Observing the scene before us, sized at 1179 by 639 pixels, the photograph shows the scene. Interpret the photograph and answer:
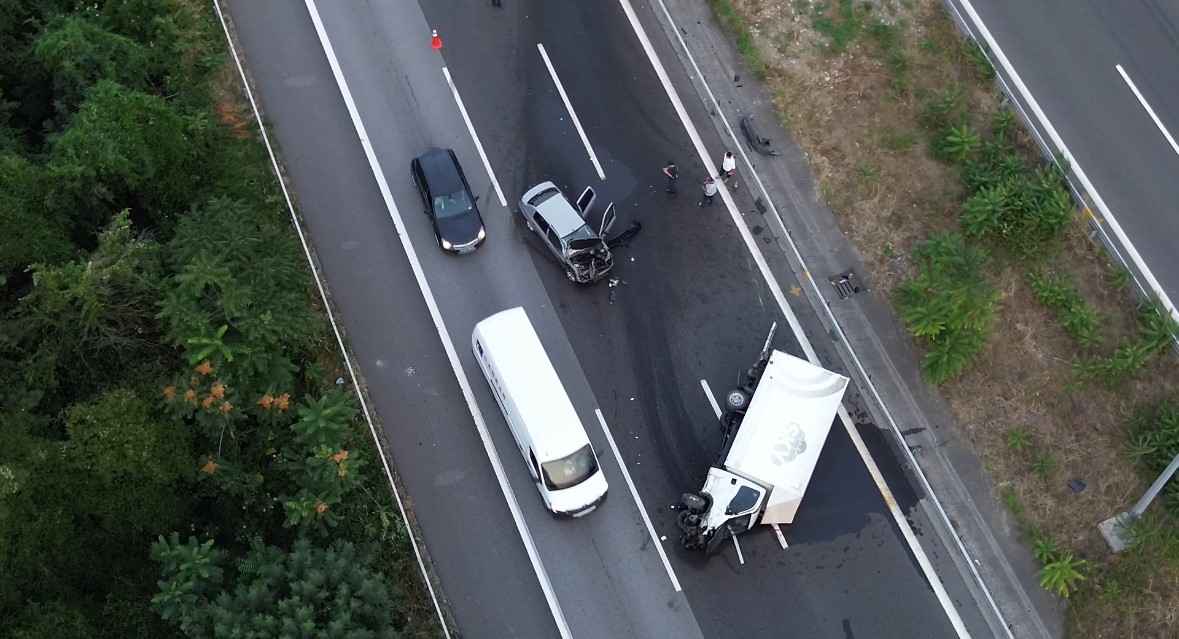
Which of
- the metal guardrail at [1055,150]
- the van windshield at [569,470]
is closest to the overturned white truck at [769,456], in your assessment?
the van windshield at [569,470]

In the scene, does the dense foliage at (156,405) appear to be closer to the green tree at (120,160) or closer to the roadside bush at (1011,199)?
the green tree at (120,160)

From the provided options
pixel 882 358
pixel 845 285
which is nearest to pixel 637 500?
pixel 882 358

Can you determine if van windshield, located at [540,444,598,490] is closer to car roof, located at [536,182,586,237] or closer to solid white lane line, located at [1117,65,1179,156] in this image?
car roof, located at [536,182,586,237]

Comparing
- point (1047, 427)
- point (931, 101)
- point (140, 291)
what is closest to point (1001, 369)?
point (1047, 427)

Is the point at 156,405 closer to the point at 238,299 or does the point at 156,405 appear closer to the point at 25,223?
the point at 238,299

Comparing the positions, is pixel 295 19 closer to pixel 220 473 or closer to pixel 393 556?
pixel 220 473

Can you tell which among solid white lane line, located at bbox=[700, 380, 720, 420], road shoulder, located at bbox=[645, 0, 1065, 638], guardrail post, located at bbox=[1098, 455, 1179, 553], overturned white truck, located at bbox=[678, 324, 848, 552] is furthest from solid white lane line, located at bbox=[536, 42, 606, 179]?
guardrail post, located at bbox=[1098, 455, 1179, 553]
